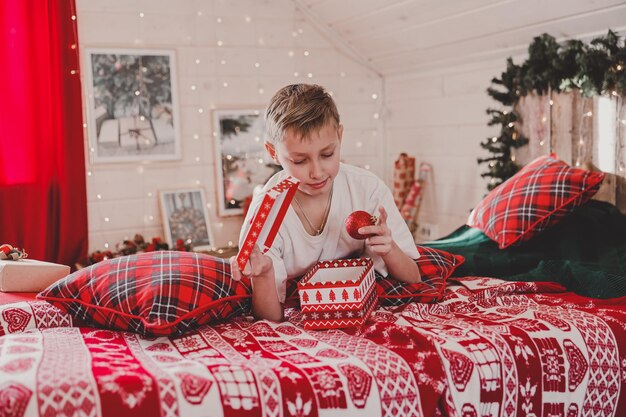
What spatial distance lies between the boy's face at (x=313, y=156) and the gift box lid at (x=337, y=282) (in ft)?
0.68

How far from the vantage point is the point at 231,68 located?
13.6 ft

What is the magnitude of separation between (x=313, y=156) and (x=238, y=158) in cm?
251

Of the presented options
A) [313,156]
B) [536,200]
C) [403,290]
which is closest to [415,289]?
[403,290]

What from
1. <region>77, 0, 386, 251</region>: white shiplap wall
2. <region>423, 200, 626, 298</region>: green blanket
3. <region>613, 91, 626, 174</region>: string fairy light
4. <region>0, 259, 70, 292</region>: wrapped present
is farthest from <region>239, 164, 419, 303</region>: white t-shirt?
<region>77, 0, 386, 251</region>: white shiplap wall

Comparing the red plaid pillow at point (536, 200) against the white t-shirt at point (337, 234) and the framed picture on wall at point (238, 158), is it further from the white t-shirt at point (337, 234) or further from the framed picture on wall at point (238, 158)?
the framed picture on wall at point (238, 158)

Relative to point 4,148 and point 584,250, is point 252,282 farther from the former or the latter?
point 4,148

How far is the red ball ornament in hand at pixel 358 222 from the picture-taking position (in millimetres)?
1702

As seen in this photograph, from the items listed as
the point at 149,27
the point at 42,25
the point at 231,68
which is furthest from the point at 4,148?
the point at 231,68

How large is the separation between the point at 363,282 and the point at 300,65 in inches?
112

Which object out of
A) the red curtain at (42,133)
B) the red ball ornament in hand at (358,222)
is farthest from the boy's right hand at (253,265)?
the red curtain at (42,133)

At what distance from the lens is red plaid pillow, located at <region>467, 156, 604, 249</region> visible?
8.20ft

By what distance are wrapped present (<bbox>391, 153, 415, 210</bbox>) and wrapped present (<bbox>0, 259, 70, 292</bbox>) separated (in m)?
2.48

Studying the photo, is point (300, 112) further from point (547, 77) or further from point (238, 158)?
Answer: point (238, 158)

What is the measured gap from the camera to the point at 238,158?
4.18 meters
